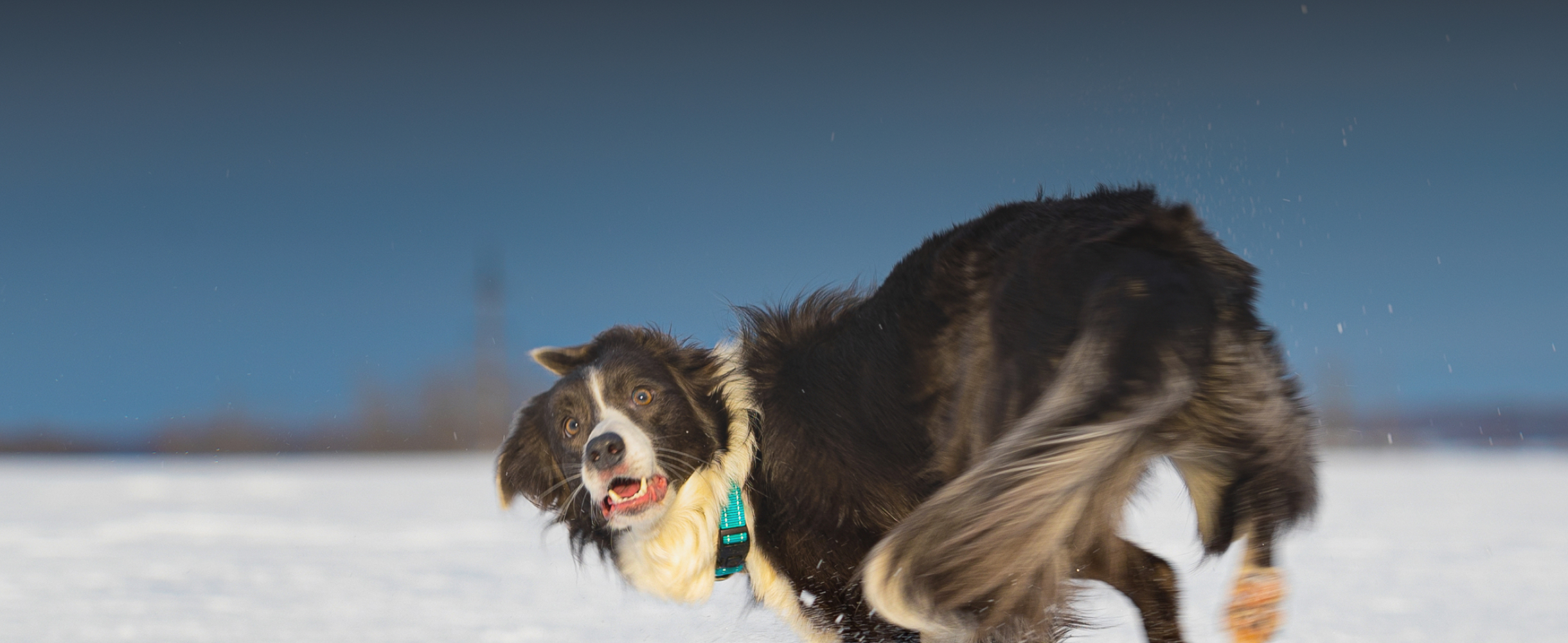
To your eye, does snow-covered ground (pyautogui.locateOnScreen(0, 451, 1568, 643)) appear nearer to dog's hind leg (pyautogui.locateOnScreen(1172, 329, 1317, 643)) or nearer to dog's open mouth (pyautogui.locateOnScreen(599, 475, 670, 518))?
A: dog's hind leg (pyautogui.locateOnScreen(1172, 329, 1317, 643))

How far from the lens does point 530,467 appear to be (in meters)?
4.07

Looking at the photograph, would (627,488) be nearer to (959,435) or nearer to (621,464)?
(621,464)

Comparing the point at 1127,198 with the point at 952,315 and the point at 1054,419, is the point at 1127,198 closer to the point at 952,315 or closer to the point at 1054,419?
the point at 952,315

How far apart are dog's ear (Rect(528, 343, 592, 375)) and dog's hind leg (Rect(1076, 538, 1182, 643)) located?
196 cm

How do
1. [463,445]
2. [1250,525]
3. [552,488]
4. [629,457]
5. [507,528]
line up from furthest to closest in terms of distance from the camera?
[463,445] → [507,528] → [552,488] → [629,457] → [1250,525]

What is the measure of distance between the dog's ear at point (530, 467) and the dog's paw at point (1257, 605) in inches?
93.5

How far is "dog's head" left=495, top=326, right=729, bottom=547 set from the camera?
3641 millimetres

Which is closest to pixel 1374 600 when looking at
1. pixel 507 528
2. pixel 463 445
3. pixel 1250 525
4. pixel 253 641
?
pixel 1250 525

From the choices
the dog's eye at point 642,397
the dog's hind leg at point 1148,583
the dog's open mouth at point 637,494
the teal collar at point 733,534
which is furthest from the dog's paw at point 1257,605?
the dog's eye at point 642,397

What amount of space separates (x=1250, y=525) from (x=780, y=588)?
1.58 meters

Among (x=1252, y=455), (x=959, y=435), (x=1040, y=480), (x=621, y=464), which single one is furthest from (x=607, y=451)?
(x=1252, y=455)

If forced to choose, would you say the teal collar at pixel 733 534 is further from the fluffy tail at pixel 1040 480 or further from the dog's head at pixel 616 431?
the fluffy tail at pixel 1040 480

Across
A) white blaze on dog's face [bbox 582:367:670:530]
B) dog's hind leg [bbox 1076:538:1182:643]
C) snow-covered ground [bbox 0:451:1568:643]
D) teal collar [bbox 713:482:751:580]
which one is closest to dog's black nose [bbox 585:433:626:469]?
white blaze on dog's face [bbox 582:367:670:530]

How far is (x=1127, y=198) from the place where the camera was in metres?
2.88
